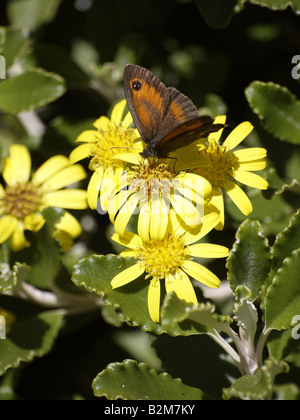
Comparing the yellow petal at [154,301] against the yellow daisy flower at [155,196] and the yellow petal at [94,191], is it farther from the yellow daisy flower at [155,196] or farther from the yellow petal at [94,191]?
the yellow petal at [94,191]

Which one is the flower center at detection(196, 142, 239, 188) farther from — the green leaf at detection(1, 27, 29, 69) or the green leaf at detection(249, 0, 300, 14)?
the green leaf at detection(1, 27, 29, 69)

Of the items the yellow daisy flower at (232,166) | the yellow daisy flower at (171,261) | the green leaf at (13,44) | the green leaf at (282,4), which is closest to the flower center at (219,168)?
the yellow daisy flower at (232,166)

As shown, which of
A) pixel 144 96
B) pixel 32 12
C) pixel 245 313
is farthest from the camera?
pixel 32 12

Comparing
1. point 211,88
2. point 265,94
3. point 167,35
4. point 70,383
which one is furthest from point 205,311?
point 167,35

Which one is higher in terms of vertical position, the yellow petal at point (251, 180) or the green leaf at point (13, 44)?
the green leaf at point (13, 44)

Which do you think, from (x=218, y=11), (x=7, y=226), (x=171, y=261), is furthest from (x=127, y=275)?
(x=218, y=11)

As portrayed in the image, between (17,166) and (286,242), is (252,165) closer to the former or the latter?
(286,242)

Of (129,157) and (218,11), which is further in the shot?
(218,11)
